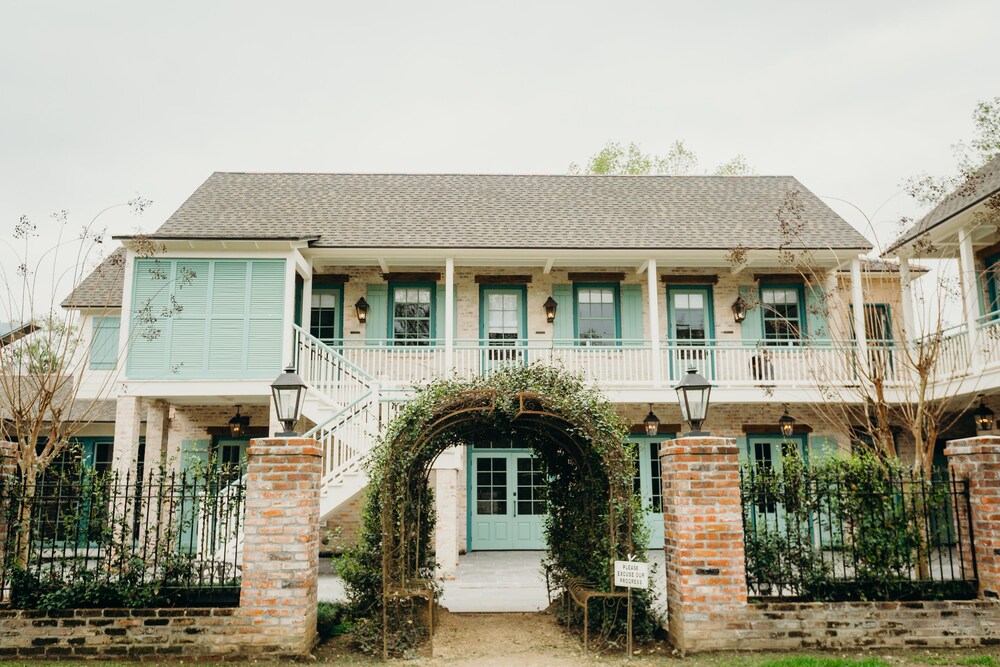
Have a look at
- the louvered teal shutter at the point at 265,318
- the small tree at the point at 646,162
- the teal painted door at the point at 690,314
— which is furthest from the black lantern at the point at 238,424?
the small tree at the point at 646,162

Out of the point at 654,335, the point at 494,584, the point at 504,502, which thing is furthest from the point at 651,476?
the point at 494,584

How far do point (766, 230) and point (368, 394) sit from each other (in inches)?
385

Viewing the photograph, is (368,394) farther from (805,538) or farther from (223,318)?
(805,538)

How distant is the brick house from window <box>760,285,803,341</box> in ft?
0.15

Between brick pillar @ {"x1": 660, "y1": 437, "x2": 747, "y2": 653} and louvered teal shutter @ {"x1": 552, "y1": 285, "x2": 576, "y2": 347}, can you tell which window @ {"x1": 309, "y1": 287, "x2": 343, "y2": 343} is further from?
brick pillar @ {"x1": 660, "y1": 437, "x2": 747, "y2": 653}

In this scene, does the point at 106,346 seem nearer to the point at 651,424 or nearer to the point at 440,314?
the point at 440,314

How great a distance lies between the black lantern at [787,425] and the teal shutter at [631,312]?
341cm

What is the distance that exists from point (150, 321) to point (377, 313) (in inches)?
181

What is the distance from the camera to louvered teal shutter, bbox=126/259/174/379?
1293 centimetres

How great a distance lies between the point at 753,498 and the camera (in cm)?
677

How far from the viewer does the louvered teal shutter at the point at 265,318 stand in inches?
517

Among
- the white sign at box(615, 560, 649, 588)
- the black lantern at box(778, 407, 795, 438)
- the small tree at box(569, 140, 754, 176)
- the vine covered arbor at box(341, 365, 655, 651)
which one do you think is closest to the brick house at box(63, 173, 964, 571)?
the black lantern at box(778, 407, 795, 438)

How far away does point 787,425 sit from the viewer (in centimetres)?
1483

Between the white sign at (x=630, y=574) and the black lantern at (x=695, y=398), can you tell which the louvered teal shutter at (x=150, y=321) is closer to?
the white sign at (x=630, y=574)
